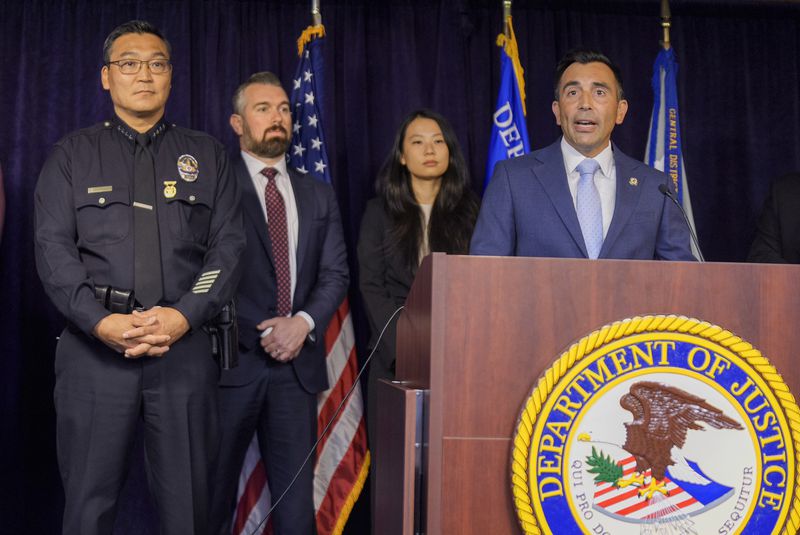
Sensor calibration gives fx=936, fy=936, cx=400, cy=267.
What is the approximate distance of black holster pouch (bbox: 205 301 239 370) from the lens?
290 centimetres

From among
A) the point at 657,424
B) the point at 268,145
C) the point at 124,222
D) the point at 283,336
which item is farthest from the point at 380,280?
the point at 657,424

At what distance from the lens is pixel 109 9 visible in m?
4.27

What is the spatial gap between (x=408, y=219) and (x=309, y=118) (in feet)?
2.32

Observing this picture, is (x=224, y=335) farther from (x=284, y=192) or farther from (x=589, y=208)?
(x=589, y=208)

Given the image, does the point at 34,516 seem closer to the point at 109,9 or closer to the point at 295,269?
the point at 295,269

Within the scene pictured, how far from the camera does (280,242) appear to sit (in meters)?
3.51

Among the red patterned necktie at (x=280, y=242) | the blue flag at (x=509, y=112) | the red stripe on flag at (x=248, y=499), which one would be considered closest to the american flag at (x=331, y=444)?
the red stripe on flag at (x=248, y=499)

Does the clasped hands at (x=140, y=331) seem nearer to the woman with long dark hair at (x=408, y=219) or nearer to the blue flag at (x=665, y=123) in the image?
the woman with long dark hair at (x=408, y=219)

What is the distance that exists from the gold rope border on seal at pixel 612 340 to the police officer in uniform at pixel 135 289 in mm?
1314

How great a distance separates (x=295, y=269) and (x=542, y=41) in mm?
1913

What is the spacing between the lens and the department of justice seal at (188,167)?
9.61 ft

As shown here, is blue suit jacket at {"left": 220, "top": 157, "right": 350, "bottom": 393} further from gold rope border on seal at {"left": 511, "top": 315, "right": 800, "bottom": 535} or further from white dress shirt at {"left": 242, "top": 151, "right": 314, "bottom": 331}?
gold rope border on seal at {"left": 511, "top": 315, "right": 800, "bottom": 535}

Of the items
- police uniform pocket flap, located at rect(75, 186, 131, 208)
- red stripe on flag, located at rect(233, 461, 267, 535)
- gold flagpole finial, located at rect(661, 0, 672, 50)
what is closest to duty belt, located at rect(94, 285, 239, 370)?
police uniform pocket flap, located at rect(75, 186, 131, 208)

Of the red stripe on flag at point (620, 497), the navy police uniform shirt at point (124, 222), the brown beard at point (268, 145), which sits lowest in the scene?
the red stripe on flag at point (620, 497)
